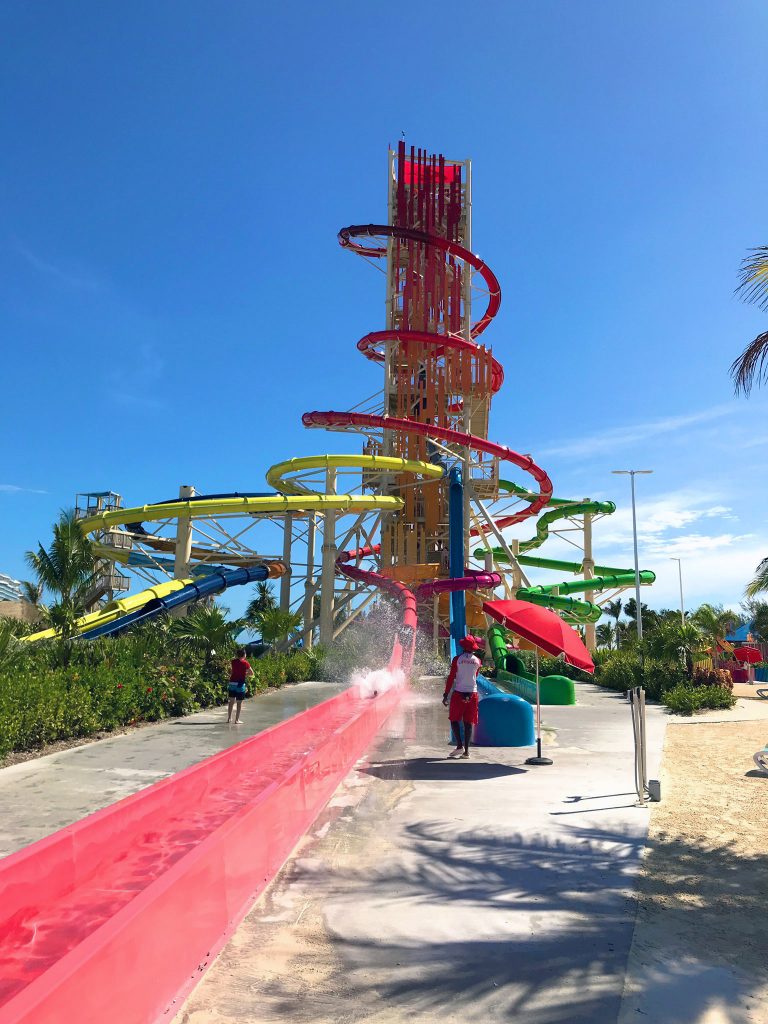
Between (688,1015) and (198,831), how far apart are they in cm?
420

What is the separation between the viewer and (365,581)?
3161 centimetres

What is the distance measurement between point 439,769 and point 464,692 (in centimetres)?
105

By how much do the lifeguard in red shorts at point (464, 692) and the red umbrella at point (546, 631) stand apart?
62 centimetres

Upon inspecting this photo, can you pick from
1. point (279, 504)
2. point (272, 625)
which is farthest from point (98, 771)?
point (279, 504)

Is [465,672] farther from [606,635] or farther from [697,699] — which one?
[606,635]

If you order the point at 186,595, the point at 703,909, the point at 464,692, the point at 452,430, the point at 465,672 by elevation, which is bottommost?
the point at 703,909

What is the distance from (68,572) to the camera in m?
13.8

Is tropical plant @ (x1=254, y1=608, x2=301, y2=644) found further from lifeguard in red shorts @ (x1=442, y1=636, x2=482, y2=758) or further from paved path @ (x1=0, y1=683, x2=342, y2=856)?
lifeguard in red shorts @ (x1=442, y1=636, x2=482, y2=758)

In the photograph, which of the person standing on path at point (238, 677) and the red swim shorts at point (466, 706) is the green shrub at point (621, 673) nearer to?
the person standing on path at point (238, 677)

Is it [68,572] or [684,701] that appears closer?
[68,572]

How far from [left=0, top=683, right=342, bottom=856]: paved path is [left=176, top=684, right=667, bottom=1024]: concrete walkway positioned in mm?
2417

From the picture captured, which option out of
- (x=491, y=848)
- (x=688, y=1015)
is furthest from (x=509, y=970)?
(x=491, y=848)

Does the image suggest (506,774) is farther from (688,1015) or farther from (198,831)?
(688,1015)

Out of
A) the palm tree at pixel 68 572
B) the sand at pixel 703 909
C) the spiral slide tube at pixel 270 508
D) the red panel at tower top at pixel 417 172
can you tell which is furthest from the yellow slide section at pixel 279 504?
the sand at pixel 703 909
